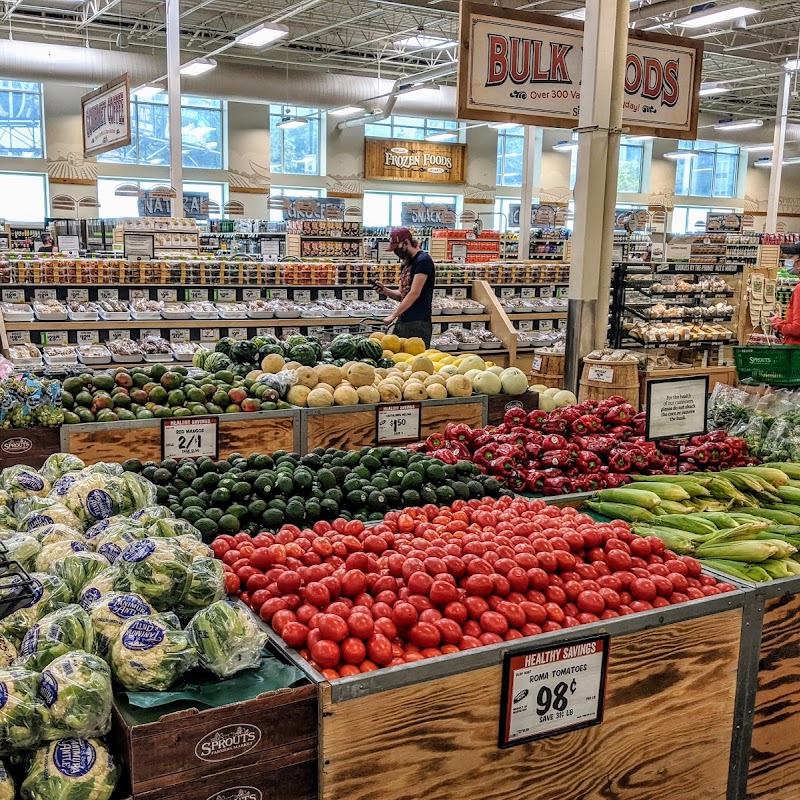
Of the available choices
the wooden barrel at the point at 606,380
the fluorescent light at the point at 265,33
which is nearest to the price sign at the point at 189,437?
the wooden barrel at the point at 606,380

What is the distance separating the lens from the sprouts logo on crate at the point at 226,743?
1746mm

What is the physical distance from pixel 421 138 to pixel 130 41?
9277 mm

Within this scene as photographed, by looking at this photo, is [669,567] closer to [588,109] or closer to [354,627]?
[354,627]

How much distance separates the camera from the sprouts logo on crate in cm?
175

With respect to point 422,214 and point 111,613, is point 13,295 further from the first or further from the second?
point 422,214

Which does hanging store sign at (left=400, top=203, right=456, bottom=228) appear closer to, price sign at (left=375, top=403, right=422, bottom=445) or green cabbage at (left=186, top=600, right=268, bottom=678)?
price sign at (left=375, top=403, right=422, bottom=445)

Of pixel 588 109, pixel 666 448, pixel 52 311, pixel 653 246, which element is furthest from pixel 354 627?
pixel 653 246

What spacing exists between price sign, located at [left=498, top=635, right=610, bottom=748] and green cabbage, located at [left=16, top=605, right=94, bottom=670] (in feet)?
3.14

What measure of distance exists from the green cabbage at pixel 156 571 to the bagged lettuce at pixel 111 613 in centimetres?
5

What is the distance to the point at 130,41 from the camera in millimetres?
20172

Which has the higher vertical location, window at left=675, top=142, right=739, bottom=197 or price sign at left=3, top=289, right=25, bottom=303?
window at left=675, top=142, right=739, bottom=197

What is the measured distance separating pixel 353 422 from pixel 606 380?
104 inches

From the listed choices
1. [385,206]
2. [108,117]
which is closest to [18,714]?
[108,117]

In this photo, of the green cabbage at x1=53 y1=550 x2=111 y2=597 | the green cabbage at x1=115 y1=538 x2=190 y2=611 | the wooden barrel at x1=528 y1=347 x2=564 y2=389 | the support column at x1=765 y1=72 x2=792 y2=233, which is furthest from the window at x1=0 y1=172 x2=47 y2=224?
the green cabbage at x1=115 y1=538 x2=190 y2=611
